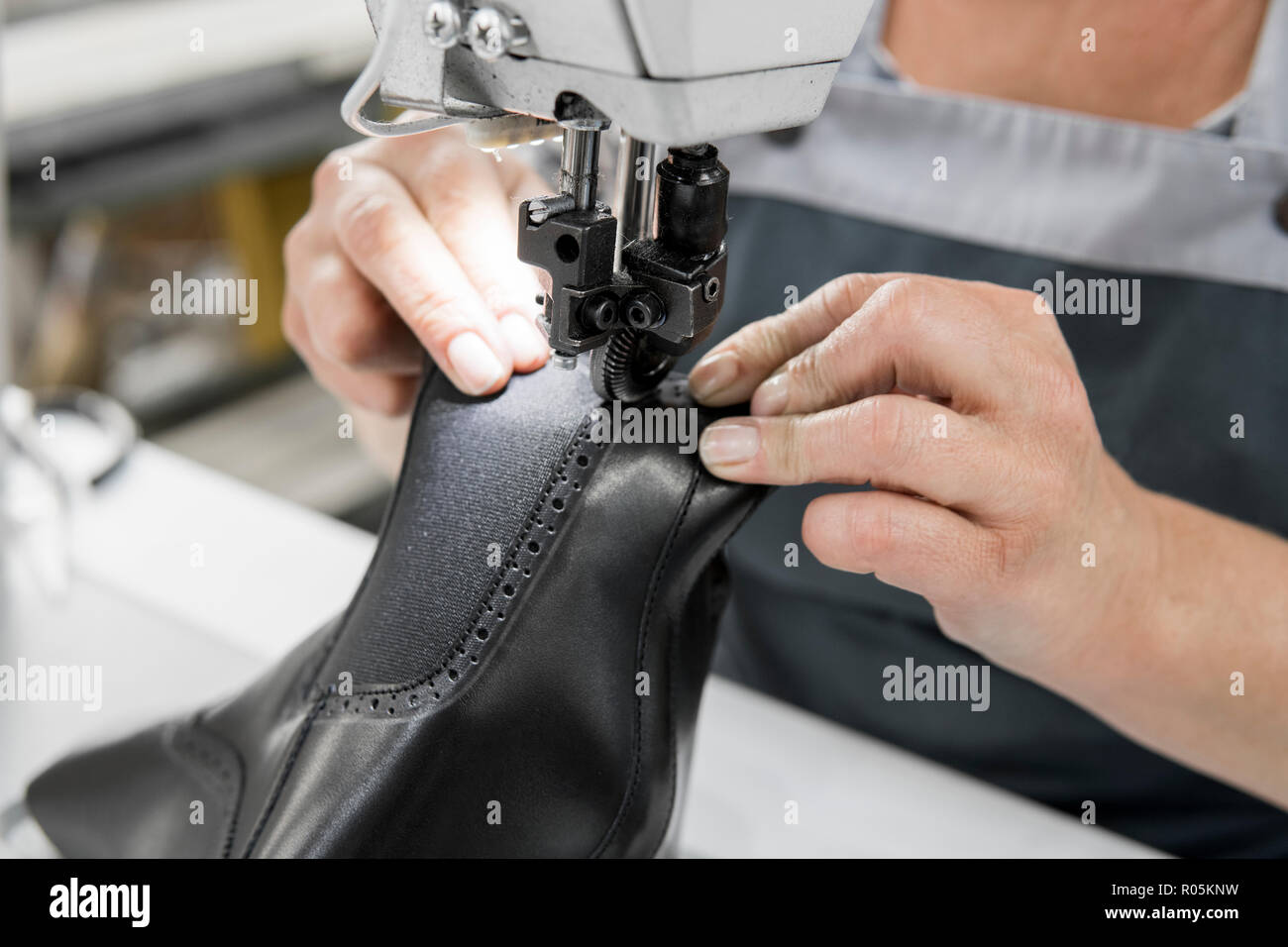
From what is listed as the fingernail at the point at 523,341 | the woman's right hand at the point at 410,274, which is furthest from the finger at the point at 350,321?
the fingernail at the point at 523,341

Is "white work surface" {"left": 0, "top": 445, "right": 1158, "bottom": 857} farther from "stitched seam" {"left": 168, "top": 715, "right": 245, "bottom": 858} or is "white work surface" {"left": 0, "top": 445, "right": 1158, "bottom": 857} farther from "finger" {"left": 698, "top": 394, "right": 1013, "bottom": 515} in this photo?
"finger" {"left": 698, "top": 394, "right": 1013, "bottom": 515}

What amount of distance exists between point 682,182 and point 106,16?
2.09 metres

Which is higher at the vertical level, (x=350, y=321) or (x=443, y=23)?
(x=443, y=23)

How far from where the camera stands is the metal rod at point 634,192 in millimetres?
495

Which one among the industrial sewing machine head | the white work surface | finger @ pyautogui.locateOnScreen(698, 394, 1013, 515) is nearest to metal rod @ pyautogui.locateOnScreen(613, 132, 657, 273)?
the industrial sewing machine head

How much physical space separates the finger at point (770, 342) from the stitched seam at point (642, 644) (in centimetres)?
5

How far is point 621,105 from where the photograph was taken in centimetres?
44

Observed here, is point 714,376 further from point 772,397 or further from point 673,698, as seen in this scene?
point 673,698

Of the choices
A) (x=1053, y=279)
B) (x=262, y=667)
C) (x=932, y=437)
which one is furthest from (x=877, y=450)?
(x=262, y=667)

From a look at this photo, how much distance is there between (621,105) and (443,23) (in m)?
0.07

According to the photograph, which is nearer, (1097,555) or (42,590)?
(1097,555)
